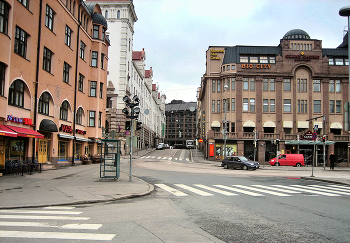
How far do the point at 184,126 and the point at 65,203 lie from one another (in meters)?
149

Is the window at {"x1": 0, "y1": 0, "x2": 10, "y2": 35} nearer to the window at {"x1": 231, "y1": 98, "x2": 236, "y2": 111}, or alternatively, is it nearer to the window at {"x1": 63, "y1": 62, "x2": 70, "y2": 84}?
the window at {"x1": 63, "y1": 62, "x2": 70, "y2": 84}

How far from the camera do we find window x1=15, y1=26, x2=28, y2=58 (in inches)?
818

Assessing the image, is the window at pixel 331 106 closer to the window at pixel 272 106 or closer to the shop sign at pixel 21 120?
the window at pixel 272 106

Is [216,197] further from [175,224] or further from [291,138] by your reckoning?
[291,138]

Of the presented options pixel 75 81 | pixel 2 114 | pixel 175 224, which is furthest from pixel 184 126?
pixel 175 224

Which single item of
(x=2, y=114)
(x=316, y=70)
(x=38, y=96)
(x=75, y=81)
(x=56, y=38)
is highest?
(x=316, y=70)

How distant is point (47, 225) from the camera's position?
7.20m

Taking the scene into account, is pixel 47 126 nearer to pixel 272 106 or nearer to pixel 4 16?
pixel 4 16

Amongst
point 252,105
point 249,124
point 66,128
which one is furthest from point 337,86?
point 66,128

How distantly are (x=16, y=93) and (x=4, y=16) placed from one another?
491 centimetres

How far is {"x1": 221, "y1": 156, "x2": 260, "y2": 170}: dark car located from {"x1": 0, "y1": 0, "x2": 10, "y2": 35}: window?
1016 inches

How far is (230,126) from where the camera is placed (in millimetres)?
53656

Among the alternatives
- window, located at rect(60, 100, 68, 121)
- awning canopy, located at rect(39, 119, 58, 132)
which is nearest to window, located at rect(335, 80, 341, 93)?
window, located at rect(60, 100, 68, 121)

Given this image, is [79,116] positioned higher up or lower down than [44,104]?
lower down
